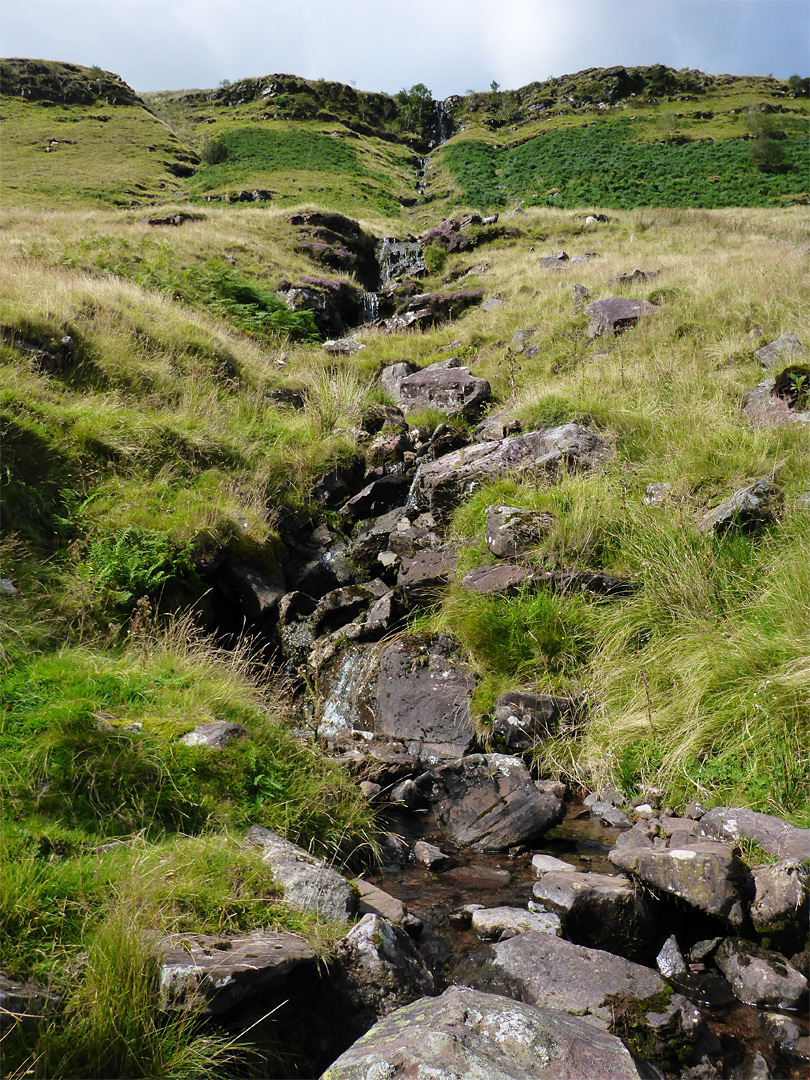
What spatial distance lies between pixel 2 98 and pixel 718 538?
7223cm

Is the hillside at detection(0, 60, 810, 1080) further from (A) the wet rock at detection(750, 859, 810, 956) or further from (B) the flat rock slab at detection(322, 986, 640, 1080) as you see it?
(B) the flat rock slab at detection(322, 986, 640, 1080)

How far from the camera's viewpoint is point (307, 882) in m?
3.11

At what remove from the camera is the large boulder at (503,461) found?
749 centimetres

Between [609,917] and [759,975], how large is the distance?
702 mm

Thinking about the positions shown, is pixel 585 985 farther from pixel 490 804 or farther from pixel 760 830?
pixel 490 804

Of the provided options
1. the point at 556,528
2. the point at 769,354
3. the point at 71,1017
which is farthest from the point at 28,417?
the point at 769,354

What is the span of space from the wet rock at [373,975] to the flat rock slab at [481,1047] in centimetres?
36

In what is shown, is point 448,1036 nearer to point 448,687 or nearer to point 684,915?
point 684,915

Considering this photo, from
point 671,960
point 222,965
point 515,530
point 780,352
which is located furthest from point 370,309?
point 222,965

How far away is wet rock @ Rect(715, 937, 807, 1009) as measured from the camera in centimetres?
283

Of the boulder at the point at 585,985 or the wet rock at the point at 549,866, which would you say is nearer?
the boulder at the point at 585,985

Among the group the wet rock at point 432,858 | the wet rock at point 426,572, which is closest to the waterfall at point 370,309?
the wet rock at point 426,572

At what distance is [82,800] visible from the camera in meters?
3.18

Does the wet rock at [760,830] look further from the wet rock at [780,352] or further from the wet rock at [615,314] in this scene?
the wet rock at [615,314]
